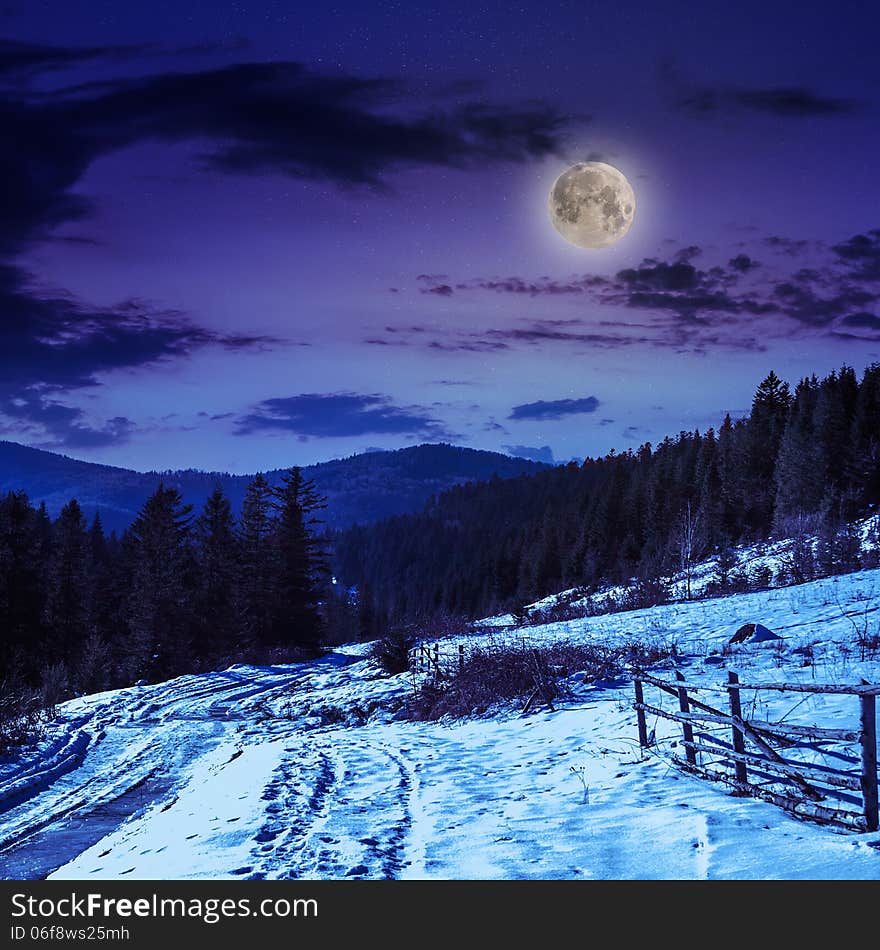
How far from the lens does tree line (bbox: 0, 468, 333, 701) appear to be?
116 feet

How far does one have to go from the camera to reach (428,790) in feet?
32.9

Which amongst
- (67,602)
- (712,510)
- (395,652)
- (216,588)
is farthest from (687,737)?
(712,510)

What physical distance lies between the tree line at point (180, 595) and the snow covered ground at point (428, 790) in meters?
15.1

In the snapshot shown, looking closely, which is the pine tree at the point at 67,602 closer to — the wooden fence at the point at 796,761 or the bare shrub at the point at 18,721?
the bare shrub at the point at 18,721

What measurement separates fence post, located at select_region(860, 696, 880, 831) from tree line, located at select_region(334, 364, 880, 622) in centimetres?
2337

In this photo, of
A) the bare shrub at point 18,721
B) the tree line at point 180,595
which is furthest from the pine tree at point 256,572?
the bare shrub at point 18,721

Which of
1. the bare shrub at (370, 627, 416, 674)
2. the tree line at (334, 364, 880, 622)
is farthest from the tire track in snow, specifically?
the tree line at (334, 364, 880, 622)

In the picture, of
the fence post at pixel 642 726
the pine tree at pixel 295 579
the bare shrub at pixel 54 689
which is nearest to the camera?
the fence post at pixel 642 726

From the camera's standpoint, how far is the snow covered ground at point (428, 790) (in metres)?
6.64

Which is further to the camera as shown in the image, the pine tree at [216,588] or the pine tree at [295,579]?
the pine tree at [216,588]

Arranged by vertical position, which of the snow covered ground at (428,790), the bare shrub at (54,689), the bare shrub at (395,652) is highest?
the snow covered ground at (428,790)

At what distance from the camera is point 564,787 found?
9.54m

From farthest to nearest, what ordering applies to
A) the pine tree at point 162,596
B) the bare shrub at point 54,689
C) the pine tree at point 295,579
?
the pine tree at point 295,579 → the pine tree at point 162,596 → the bare shrub at point 54,689

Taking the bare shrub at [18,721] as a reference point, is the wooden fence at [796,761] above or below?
above
